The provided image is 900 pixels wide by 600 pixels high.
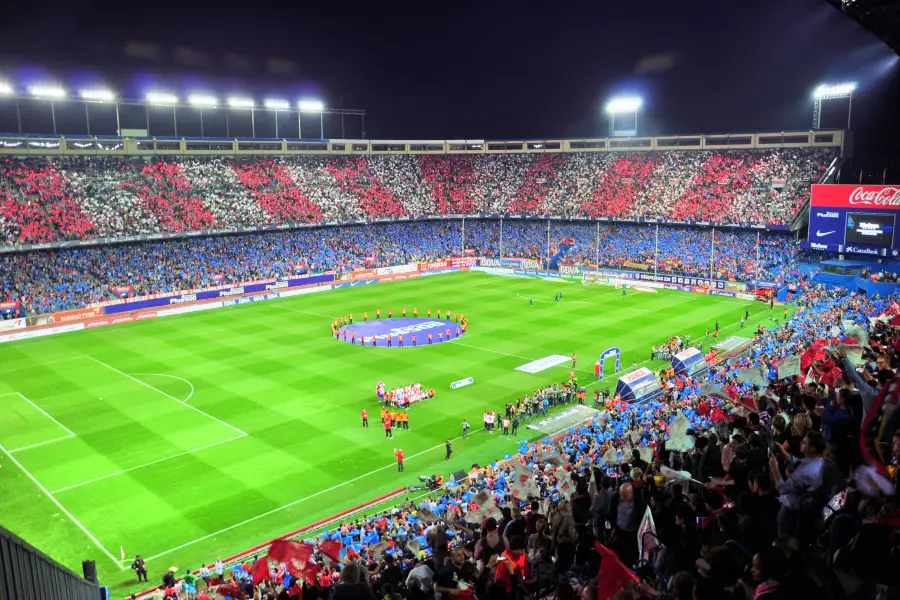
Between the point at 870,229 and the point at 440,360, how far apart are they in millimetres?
34880

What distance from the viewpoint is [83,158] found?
6156cm

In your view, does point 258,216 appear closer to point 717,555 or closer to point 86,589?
point 86,589

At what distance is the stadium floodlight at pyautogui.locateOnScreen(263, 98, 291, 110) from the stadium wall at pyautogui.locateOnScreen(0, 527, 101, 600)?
240ft

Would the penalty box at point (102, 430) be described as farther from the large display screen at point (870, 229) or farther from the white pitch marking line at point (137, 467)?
the large display screen at point (870, 229)

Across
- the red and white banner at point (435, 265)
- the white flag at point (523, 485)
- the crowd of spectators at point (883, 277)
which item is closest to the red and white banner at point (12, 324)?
the red and white banner at point (435, 265)

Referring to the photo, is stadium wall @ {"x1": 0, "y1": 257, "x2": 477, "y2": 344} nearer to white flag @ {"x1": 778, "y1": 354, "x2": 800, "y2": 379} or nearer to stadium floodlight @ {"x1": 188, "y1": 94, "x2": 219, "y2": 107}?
stadium floodlight @ {"x1": 188, "y1": 94, "x2": 219, "y2": 107}

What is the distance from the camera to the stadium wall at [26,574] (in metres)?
5.71

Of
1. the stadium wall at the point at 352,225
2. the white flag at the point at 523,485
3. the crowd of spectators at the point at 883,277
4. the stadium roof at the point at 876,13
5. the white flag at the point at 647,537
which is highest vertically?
the stadium roof at the point at 876,13

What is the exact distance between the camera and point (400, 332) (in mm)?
47438

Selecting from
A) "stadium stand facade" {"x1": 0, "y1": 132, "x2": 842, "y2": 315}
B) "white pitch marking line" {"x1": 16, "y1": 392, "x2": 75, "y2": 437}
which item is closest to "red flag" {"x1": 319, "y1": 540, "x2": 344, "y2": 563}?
"white pitch marking line" {"x1": 16, "y1": 392, "x2": 75, "y2": 437}

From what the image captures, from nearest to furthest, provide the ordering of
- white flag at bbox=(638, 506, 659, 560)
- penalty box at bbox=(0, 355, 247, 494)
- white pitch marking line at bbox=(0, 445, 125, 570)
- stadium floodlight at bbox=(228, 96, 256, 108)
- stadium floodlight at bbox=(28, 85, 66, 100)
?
1. white flag at bbox=(638, 506, 659, 560)
2. white pitch marking line at bbox=(0, 445, 125, 570)
3. penalty box at bbox=(0, 355, 247, 494)
4. stadium floodlight at bbox=(28, 85, 66, 100)
5. stadium floodlight at bbox=(228, 96, 256, 108)

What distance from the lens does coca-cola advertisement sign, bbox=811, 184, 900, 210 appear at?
5103cm

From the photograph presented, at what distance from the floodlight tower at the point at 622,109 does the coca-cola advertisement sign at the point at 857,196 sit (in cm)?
2715

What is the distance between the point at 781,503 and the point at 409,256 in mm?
70149
